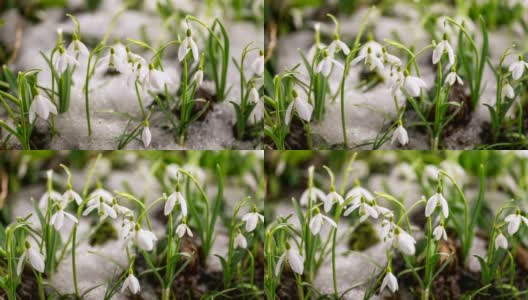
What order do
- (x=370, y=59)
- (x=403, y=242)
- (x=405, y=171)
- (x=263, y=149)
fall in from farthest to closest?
1. (x=405, y=171)
2. (x=263, y=149)
3. (x=370, y=59)
4. (x=403, y=242)

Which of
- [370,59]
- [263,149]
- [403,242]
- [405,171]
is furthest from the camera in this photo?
[405,171]

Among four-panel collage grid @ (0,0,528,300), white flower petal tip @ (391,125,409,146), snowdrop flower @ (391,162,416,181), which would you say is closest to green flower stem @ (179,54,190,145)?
four-panel collage grid @ (0,0,528,300)

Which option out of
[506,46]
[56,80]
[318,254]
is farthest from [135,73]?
[506,46]

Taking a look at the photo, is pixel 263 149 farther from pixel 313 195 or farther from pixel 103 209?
pixel 103 209

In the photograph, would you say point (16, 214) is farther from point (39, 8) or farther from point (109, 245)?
point (39, 8)

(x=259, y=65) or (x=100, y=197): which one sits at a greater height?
(x=259, y=65)

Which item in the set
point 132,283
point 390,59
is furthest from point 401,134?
point 132,283

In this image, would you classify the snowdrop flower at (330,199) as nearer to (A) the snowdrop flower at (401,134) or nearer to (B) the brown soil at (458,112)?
(A) the snowdrop flower at (401,134)
